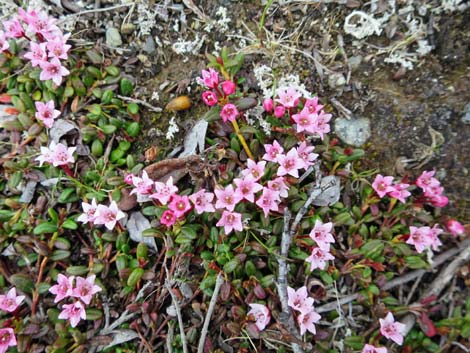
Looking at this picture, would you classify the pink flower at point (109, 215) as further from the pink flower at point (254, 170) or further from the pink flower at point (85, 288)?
the pink flower at point (254, 170)

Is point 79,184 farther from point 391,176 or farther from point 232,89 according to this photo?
point 391,176

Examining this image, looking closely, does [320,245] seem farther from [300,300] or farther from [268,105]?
[268,105]

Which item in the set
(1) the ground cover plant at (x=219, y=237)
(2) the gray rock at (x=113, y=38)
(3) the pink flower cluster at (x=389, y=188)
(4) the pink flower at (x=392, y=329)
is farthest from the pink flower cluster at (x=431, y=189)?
(2) the gray rock at (x=113, y=38)

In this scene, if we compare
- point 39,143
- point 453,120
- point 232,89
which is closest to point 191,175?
point 232,89

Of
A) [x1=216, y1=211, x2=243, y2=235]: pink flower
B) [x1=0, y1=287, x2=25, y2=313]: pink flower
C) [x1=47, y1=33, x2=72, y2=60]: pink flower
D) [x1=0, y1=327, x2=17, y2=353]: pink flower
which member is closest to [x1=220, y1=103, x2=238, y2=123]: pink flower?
[x1=216, y1=211, x2=243, y2=235]: pink flower

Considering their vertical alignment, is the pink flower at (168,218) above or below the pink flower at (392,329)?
above

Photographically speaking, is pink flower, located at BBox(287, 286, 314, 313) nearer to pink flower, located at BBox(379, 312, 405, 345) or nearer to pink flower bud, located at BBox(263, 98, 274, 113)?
pink flower, located at BBox(379, 312, 405, 345)
